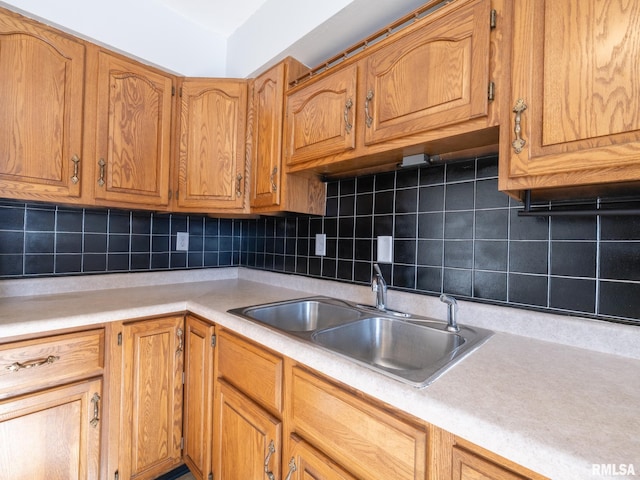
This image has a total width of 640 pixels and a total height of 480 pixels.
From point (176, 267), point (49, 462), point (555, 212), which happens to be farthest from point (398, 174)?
point (49, 462)

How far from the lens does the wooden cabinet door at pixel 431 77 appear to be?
2.82ft

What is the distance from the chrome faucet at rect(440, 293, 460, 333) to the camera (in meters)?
1.03

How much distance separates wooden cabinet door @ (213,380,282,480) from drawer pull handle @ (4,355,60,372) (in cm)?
60

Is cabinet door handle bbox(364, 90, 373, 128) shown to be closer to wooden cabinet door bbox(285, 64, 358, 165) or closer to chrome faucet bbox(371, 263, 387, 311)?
wooden cabinet door bbox(285, 64, 358, 165)

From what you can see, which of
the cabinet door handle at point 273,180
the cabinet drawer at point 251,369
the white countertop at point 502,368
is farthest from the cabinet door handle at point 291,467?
the cabinet door handle at point 273,180

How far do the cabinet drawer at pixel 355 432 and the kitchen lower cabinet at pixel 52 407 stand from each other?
88 centimetres

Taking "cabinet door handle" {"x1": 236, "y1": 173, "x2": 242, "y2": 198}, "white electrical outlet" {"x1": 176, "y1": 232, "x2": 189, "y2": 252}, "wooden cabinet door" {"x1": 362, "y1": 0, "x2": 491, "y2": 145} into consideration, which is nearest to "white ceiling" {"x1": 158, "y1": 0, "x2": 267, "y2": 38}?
"cabinet door handle" {"x1": 236, "y1": 173, "x2": 242, "y2": 198}

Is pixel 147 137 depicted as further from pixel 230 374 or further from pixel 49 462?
pixel 49 462

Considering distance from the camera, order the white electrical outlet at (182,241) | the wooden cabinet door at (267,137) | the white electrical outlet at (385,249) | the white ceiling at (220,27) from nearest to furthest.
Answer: the white ceiling at (220,27), the white electrical outlet at (385,249), the wooden cabinet door at (267,137), the white electrical outlet at (182,241)

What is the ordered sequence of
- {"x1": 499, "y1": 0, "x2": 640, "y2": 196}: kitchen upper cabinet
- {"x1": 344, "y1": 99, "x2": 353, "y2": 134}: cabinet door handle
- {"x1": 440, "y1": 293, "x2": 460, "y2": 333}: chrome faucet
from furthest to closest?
{"x1": 344, "y1": 99, "x2": 353, "y2": 134}: cabinet door handle, {"x1": 440, "y1": 293, "x2": 460, "y2": 333}: chrome faucet, {"x1": 499, "y1": 0, "x2": 640, "y2": 196}: kitchen upper cabinet

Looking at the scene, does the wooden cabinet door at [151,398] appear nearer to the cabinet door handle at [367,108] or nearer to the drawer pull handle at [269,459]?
the drawer pull handle at [269,459]

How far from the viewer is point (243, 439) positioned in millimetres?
1107

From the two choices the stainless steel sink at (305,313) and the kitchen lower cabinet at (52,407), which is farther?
the stainless steel sink at (305,313)

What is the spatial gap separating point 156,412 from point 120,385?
0.72ft
